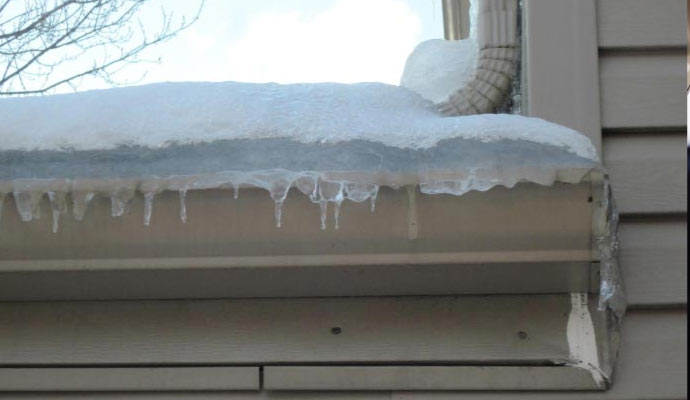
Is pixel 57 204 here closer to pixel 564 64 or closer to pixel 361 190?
pixel 361 190

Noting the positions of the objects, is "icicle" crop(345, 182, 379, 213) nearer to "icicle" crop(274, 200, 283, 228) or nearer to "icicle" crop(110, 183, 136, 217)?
"icicle" crop(274, 200, 283, 228)

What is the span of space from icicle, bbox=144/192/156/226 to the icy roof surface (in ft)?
0.39

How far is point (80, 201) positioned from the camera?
221 cm

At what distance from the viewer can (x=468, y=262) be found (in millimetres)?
2236

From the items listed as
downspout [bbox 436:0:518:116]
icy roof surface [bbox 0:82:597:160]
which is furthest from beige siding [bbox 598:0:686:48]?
icy roof surface [bbox 0:82:597:160]

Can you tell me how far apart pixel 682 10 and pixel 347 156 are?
100 centimetres

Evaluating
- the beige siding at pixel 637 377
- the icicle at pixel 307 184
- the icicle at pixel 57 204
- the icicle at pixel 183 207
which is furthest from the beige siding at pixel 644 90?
the icicle at pixel 57 204

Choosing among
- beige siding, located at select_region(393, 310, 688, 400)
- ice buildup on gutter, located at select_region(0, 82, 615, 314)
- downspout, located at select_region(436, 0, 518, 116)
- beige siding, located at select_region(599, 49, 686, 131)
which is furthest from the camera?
downspout, located at select_region(436, 0, 518, 116)

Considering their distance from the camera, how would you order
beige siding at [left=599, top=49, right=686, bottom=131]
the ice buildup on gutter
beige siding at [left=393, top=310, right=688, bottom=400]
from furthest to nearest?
beige siding at [left=599, top=49, right=686, bottom=131]
beige siding at [left=393, top=310, right=688, bottom=400]
the ice buildup on gutter

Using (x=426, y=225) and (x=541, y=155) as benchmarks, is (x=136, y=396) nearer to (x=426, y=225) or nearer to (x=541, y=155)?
(x=426, y=225)

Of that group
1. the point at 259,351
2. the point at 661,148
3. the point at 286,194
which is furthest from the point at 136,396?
the point at 661,148

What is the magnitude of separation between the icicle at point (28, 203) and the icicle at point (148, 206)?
0.78 feet

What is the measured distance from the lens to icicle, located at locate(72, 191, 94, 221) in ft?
7.25

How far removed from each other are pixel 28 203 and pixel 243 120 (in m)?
0.52
